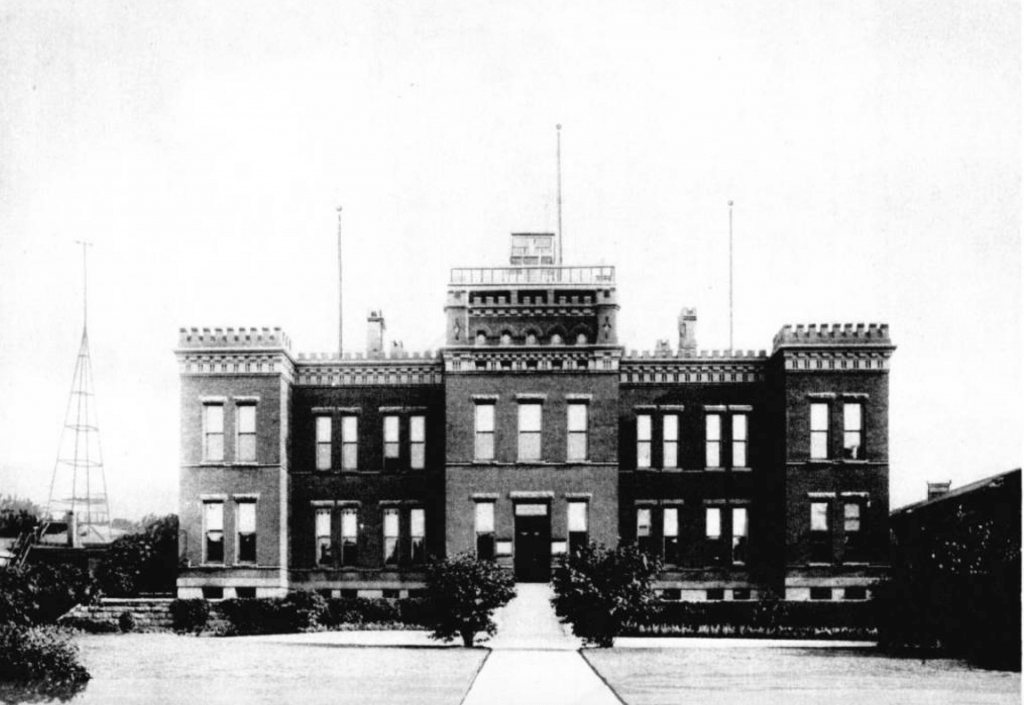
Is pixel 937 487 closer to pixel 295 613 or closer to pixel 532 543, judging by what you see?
pixel 532 543

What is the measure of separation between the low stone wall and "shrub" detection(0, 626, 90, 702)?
1637 cm

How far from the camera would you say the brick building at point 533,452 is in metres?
38.3

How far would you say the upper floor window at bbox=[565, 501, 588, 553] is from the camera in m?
38.4

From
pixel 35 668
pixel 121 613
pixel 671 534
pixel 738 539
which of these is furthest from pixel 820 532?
pixel 35 668

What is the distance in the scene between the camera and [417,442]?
4028 cm

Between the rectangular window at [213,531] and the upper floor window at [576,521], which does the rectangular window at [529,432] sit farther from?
the rectangular window at [213,531]

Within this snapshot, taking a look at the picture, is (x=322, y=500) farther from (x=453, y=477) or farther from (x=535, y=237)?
(x=535, y=237)

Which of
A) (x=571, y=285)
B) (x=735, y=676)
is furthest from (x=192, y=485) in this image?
(x=735, y=676)

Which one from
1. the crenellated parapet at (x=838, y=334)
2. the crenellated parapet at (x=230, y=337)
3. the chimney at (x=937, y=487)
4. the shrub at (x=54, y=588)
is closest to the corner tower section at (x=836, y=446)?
the crenellated parapet at (x=838, y=334)

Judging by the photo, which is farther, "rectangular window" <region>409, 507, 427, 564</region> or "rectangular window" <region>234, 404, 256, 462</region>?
"rectangular window" <region>409, 507, 427, 564</region>

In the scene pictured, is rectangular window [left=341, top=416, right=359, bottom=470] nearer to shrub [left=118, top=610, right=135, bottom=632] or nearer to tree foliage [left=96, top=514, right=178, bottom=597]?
tree foliage [left=96, top=514, right=178, bottom=597]

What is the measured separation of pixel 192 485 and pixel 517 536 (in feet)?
31.7

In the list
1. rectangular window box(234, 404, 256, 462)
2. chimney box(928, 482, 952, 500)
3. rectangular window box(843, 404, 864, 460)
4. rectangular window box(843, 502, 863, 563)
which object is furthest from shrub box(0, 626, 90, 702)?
chimney box(928, 482, 952, 500)

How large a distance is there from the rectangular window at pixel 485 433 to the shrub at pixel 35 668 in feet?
Result: 70.7
